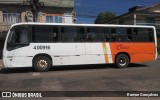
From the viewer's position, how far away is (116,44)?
62.2 ft

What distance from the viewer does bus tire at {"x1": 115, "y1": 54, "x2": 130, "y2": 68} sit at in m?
19.1

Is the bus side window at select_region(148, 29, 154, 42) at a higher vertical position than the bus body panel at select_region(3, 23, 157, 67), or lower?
higher

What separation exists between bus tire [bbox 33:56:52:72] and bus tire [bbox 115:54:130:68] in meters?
4.56

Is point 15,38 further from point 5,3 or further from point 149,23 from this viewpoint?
point 149,23

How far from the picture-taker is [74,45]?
17.8 m

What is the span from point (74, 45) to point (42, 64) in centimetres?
224

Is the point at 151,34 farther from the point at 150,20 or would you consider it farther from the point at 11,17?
the point at 150,20

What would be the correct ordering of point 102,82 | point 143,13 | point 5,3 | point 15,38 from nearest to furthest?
point 102,82 → point 15,38 → point 5,3 → point 143,13

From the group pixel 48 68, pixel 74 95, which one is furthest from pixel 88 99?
pixel 48 68

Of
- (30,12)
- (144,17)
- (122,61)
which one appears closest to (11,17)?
(30,12)

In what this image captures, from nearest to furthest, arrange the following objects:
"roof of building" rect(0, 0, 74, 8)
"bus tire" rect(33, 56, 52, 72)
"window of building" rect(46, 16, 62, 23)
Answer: "bus tire" rect(33, 56, 52, 72) < "roof of building" rect(0, 0, 74, 8) < "window of building" rect(46, 16, 62, 23)

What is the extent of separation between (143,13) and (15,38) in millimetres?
31777

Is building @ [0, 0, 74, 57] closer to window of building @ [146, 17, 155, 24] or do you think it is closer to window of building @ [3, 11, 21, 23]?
window of building @ [3, 11, 21, 23]

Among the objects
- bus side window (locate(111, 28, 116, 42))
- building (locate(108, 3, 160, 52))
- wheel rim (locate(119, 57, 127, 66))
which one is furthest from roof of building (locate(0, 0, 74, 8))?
wheel rim (locate(119, 57, 127, 66))
